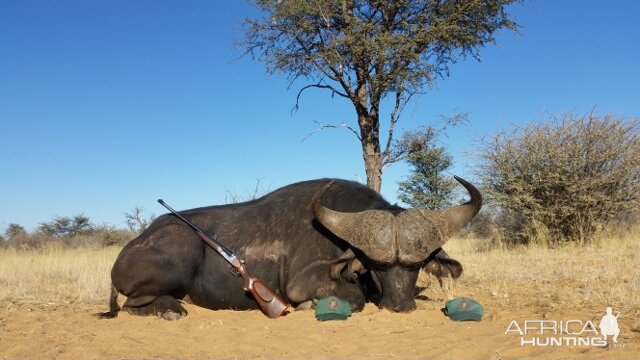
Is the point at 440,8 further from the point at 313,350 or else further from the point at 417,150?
the point at 313,350

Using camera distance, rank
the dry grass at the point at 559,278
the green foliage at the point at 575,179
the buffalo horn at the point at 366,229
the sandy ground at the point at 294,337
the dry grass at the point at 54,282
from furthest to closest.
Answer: the green foliage at the point at 575,179
the dry grass at the point at 54,282
the dry grass at the point at 559,278
the buffalo horn at the point at 366,229
the sandy ground at the point at 294,337

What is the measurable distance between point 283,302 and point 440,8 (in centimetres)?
1127

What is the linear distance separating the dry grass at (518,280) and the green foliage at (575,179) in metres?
1.06

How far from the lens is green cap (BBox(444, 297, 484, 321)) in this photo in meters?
4.58

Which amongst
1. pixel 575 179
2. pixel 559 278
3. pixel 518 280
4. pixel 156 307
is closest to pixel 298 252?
pixel 156 307

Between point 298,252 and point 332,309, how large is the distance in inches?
37.5

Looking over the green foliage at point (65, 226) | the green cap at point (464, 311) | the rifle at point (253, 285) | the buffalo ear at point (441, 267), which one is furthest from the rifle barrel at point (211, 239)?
the green foliage at point (65, 226)

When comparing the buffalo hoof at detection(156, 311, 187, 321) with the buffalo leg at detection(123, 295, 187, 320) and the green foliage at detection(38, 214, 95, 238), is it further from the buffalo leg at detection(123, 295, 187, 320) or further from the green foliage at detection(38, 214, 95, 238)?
the green foliage at detection(38, 214, 95, 238)

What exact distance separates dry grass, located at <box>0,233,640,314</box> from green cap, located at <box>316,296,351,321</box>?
5.29 ft

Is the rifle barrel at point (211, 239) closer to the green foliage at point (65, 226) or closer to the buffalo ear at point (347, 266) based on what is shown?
the buffalo ear at point (347, 266)

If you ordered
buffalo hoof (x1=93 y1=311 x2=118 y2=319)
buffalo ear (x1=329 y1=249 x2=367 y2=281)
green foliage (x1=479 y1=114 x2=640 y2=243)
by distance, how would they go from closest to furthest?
1. buffalo ear (x1=329 y1=249 x2=367 y2=281)
2. buffalo hoof (x1=93 y1=311 x2=118 y2=319)
3. green foliage (x1=479 y1=114 x2=640 y2=243)

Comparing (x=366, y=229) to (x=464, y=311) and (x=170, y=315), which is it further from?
(x=170, y=315)

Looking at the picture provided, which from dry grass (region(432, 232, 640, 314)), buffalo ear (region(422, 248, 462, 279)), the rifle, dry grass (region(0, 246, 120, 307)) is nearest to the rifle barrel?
the rifle

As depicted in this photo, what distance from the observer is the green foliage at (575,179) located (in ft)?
39.9
